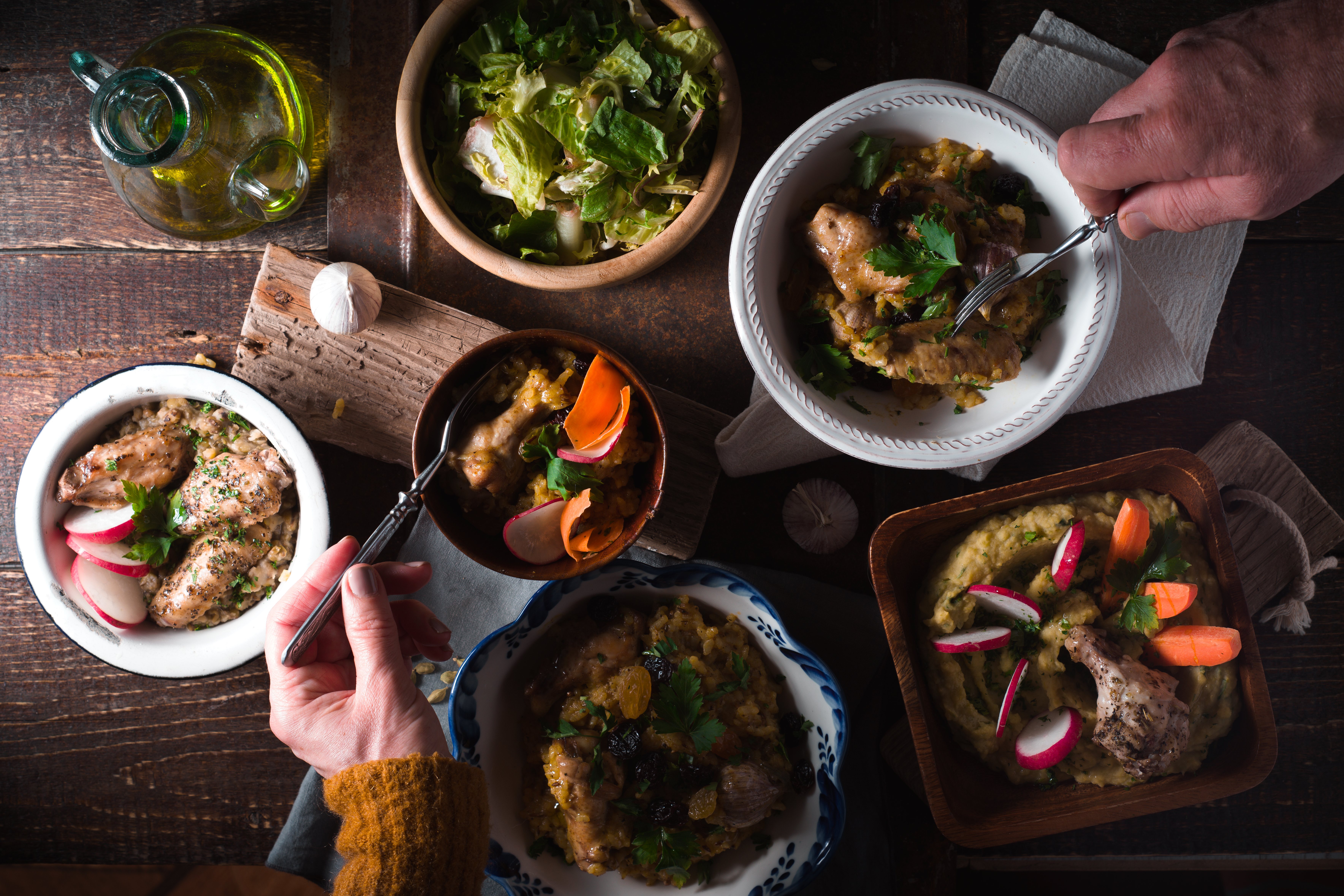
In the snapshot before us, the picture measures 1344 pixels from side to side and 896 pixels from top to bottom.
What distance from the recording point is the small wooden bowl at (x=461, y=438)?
1775 mm

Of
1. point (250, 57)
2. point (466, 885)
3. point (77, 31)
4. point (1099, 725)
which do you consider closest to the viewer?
point (466, 885)

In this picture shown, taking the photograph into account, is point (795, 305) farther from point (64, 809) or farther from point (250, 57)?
point (64, 809)

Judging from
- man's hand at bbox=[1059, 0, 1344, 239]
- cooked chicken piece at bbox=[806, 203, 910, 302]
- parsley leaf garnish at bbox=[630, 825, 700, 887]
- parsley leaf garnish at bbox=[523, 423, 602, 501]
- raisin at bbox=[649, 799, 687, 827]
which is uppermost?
man's hand at bbox=[1059, 0, 1344, 239]

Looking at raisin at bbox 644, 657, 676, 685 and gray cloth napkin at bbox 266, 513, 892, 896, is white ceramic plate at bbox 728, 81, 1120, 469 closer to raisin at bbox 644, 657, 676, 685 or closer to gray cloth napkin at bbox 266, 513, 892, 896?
gray cloth napkin at bbox 266, 513, 892, 896

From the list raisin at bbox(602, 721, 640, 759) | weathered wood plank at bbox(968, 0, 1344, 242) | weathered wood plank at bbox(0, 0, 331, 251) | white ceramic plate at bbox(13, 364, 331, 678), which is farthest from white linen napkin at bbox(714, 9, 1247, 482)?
weathered wood plank at bbox(0, 0, 331, 251)

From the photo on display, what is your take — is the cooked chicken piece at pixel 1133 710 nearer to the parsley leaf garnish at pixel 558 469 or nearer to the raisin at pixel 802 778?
the raisin at pixel 802 778

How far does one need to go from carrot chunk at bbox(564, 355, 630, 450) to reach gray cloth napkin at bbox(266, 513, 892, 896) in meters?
0.46

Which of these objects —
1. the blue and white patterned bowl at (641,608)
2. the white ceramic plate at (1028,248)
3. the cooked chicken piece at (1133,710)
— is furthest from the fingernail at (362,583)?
the cooked chicken piece at (1133,710)

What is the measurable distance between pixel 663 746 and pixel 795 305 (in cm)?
112

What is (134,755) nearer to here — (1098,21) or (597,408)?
(597,408)

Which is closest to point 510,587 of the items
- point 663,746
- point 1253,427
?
point 663,746

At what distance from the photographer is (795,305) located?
1.83m

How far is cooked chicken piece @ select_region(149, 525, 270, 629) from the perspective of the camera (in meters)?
1.95

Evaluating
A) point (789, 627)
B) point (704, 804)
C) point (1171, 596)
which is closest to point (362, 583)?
point (704, 804)
